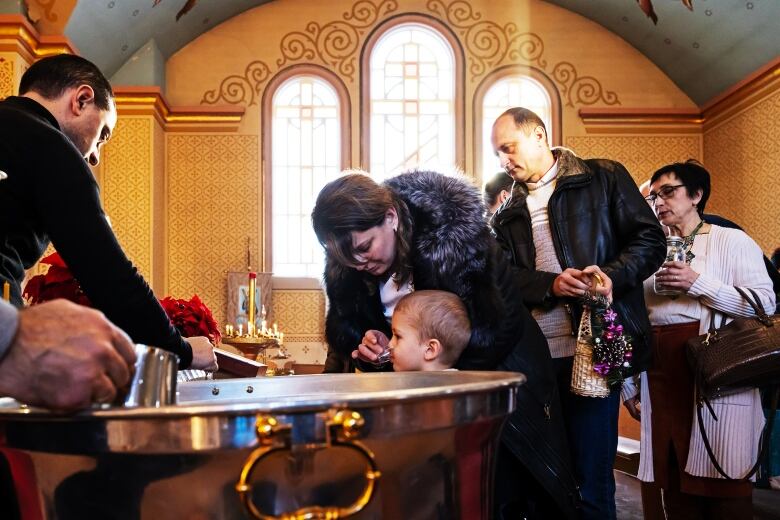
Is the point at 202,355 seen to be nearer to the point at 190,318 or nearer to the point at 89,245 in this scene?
the point at 89,245

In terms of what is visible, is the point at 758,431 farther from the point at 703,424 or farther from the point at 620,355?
the point at 620,355

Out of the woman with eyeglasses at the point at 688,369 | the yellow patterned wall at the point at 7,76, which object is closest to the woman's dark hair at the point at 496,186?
the woman with eyeglasses at the point at 688,369

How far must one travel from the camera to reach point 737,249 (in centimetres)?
322

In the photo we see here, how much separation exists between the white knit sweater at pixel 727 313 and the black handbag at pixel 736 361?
0.14 ft

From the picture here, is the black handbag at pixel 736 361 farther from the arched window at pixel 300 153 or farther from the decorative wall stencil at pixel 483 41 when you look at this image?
the decorative wall stencil at pixel 483 41

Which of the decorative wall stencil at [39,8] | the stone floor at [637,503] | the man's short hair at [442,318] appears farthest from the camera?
the decorative wall stencil at [39,8]

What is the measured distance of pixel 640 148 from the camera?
10.9 m

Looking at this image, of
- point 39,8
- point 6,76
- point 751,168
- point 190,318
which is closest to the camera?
point 190,318

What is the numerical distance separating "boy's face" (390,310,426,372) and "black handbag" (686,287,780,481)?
140 cm

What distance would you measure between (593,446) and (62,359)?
7.43ft

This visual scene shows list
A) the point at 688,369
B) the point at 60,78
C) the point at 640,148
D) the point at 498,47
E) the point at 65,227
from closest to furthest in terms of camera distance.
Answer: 1. the point at 65,227
2. the point at 60,78
3. the point at 688,369
4. the point at 640,148
5. the point at 498,47

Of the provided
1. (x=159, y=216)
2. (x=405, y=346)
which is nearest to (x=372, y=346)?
(x=405, y=346)

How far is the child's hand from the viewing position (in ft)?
6.89

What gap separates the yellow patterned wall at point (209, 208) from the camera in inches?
420
